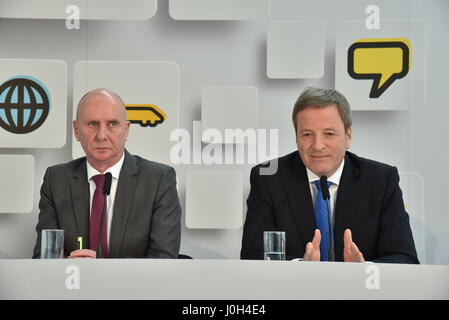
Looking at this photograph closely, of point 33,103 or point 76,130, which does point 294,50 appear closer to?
point 76,130

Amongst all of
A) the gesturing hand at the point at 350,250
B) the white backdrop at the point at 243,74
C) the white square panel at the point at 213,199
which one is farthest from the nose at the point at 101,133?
the gesturing hand at the point at 350,250

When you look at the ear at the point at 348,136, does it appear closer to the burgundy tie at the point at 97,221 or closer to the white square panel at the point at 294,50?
the white square panel at the point at 294,50

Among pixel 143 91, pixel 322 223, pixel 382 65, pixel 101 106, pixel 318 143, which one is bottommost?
pixel 322 223

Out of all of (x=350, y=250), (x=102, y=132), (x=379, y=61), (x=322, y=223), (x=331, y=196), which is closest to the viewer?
(x=350, y=250)

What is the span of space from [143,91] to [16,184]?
0.73 metres

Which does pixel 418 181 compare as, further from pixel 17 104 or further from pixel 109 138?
pixel 17 104

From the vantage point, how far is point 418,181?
3396mm

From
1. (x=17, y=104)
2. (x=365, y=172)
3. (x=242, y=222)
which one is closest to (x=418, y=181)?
(x=365, y=172)

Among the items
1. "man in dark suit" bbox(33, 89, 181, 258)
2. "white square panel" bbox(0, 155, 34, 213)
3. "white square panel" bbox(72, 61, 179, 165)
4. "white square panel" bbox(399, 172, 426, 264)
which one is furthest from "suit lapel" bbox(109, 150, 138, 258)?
"white square panel" bbox(399, 172, 426, 264)

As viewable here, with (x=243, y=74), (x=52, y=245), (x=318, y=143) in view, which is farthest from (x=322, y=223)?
(x=52, y=245)

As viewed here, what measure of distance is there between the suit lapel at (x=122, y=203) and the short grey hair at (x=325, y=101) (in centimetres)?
75

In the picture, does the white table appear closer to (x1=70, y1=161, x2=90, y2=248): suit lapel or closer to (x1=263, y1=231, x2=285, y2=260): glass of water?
(x1=263, y1=231, x2=285, y2=260): glass of water

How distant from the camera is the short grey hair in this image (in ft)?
10.2

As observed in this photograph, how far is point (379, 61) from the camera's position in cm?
343
